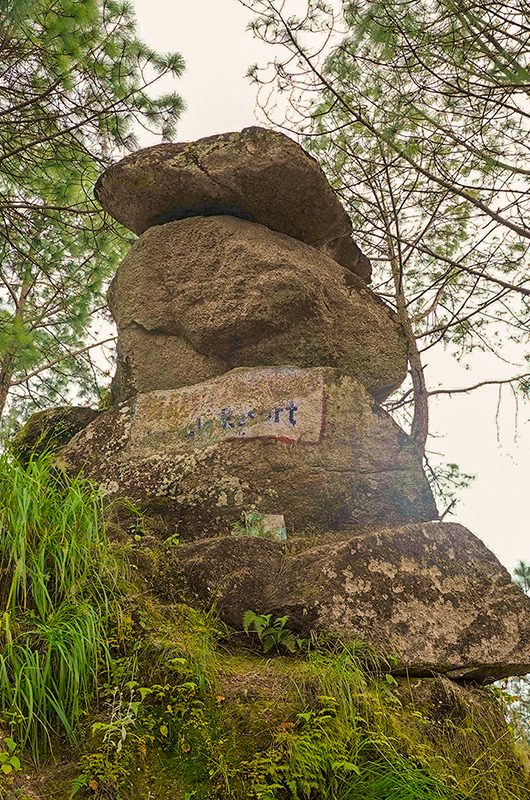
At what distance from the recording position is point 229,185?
176 inches

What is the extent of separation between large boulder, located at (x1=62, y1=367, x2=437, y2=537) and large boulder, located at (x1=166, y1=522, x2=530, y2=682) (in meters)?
0.62

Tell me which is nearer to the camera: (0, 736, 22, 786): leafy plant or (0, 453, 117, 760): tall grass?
(0, 736, 22, 786): leafy plant

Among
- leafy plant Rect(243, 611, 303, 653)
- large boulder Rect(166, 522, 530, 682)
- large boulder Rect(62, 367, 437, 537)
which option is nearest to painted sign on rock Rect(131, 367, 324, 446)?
large boulder Rect(62, 367, 437, 537)

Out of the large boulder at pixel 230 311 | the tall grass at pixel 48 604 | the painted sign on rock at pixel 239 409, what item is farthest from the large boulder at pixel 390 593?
the large boulder at pixel 230 311

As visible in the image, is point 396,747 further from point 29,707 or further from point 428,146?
point 428,146

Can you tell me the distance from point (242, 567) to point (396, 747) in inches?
37.3

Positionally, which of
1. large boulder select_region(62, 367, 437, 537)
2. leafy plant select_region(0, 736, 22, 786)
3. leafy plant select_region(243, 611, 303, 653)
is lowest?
leafy plant select_region(0, 736, 22, 786)

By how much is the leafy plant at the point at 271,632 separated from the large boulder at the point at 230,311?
1937mm

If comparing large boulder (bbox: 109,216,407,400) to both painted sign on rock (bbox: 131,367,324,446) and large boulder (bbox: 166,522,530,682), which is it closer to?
painted sign on rock (bbox: 131,367,324,446)

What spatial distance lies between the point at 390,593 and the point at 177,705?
3.37 ft

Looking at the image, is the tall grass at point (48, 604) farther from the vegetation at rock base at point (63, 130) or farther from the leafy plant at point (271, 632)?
the vegetation at rock base at point (63, 130)

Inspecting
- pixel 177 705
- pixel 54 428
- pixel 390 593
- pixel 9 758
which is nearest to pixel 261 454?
pixel 390 593

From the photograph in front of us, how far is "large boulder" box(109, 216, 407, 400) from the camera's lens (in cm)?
428

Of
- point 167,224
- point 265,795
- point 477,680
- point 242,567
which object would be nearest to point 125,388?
point 167,224
